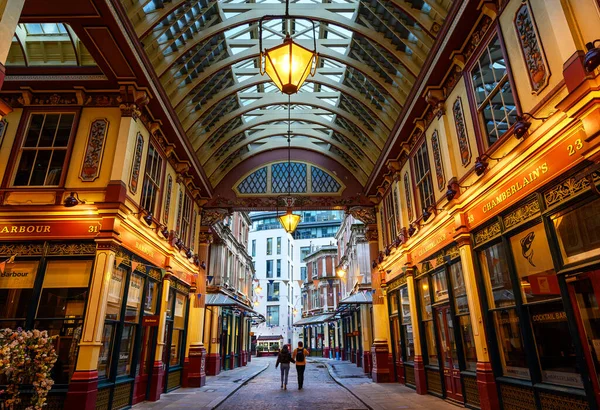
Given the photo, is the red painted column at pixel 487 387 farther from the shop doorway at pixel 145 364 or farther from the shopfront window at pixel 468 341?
the shop doorway at pixel 145 364

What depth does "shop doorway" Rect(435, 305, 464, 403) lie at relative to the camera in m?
9.50

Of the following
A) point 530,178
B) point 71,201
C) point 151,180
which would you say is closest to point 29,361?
point 71,201

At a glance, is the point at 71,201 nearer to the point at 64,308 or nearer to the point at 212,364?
the point at 64,308

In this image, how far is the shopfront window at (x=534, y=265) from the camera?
6074mm

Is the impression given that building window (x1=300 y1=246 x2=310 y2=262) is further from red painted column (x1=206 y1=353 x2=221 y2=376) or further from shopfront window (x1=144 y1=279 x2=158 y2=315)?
shopfront window (x1=144 y1=279 x2=158 y2=315)

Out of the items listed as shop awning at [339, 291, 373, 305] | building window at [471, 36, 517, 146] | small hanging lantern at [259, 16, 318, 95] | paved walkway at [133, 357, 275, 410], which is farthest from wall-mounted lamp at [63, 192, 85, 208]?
Result: shop awning at [339, 291, 373, 305]

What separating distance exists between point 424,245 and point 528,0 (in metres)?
6.84

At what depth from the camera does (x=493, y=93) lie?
24.5 feet

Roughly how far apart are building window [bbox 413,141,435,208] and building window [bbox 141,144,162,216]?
8.07m

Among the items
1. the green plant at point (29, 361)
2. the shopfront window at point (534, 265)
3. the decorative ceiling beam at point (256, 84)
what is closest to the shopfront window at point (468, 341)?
the shopfront window at point (534, 265)

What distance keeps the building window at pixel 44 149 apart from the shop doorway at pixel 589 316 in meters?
10.6

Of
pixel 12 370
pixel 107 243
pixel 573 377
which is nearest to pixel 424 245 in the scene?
pixel 573 377

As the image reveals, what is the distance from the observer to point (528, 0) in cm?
618

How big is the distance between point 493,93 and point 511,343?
16.1 ft
